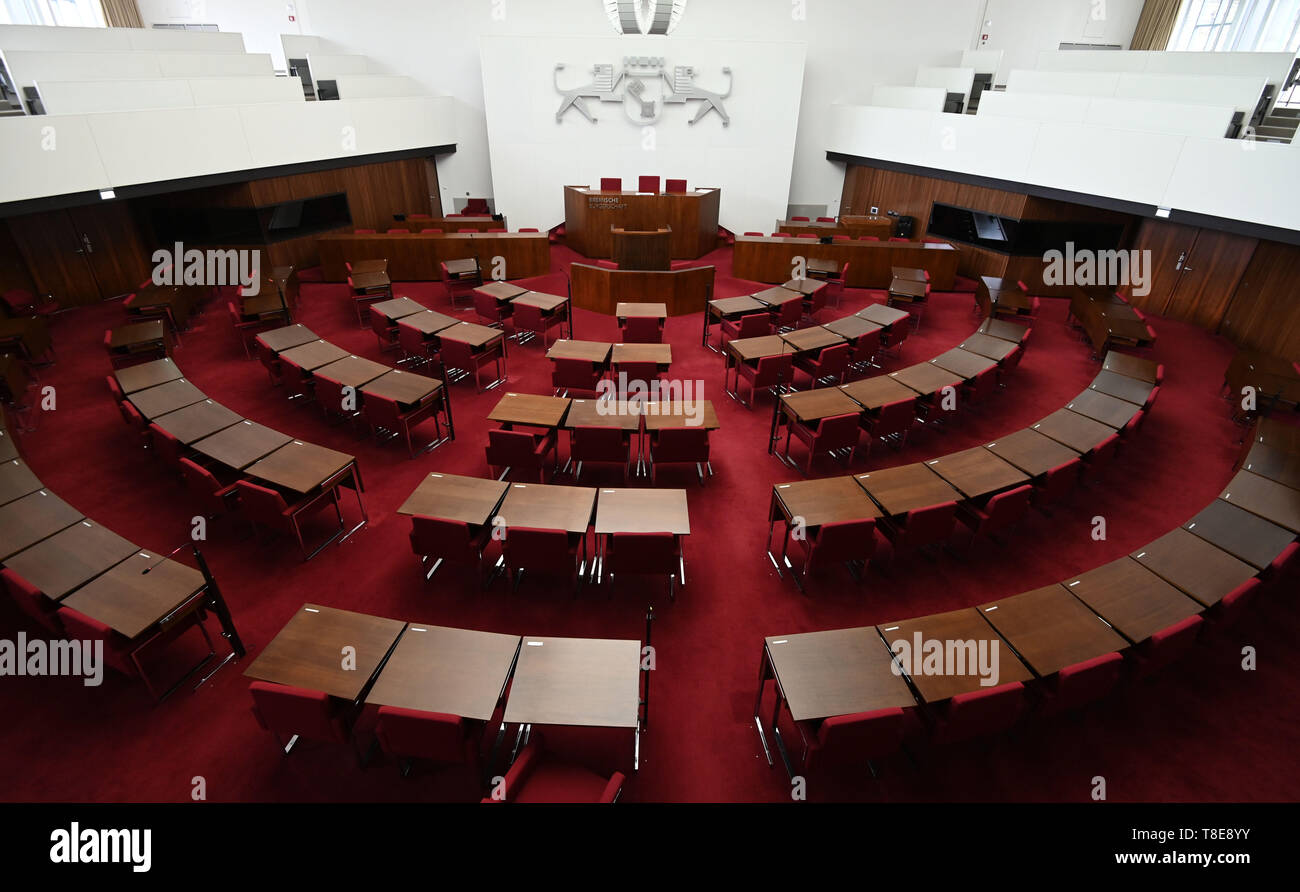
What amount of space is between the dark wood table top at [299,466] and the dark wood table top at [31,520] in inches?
58.0

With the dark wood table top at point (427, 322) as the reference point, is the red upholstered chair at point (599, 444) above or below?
below

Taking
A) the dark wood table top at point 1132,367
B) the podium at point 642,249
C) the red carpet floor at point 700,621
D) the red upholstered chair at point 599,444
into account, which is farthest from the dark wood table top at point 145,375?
the dark wood table top at point 1132,367

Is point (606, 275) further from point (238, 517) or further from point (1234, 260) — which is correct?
point (1234, 260)

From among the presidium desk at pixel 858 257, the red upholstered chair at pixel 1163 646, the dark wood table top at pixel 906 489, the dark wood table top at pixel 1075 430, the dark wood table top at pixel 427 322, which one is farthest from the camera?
the presidium desk at pixel 858 257

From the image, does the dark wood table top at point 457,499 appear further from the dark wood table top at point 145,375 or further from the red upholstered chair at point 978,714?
the dark wood table top at point 145,375

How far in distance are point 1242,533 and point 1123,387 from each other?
2993 mm

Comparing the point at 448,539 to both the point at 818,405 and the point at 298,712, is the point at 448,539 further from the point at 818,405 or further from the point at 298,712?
the point at 818,405

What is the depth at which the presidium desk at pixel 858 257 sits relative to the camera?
44.9 feet

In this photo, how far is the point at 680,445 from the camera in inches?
278
